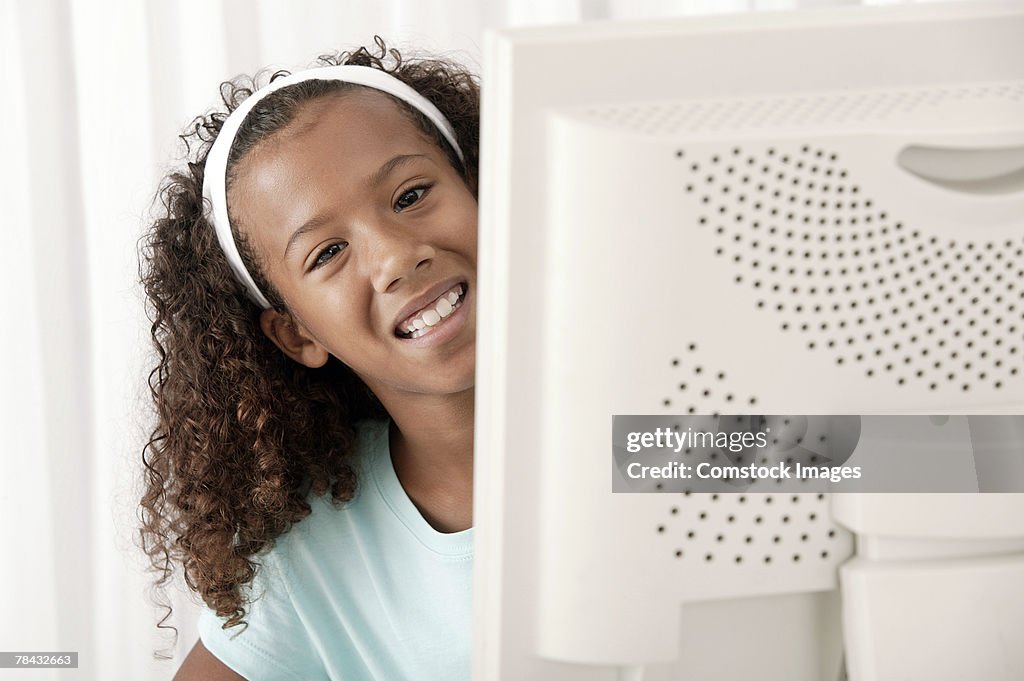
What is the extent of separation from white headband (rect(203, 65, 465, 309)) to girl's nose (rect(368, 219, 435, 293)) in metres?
0.18

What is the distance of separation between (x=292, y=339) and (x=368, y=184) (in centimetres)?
27

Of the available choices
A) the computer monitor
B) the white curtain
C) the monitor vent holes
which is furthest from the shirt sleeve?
the monitor vent holes

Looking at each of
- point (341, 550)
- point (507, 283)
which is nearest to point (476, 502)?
point (507, 283)

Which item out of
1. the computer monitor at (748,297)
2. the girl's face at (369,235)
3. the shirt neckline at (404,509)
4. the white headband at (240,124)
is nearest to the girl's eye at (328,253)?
the girl's face at (369,235)

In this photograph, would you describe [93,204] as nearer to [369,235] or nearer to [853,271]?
[369,235]

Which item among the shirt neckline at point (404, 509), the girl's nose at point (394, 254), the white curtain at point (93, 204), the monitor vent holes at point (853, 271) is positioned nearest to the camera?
the monitor vent holes at point (853, 271)

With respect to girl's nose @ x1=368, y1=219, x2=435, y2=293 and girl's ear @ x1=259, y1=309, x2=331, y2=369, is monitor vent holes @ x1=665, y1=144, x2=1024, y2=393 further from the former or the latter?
girl's ear @ x1=259, y1=309, x2=331, y2=369

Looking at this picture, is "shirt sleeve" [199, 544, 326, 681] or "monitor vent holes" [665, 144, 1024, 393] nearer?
"monitor vent holes" [665, 144, 1024, 393]

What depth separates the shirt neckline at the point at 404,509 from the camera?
3.48ft

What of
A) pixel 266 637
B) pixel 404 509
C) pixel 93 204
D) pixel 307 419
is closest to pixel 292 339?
pixel 307 419

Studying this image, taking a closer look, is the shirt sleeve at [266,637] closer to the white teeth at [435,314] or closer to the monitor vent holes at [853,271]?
the white teeth at [435,314]

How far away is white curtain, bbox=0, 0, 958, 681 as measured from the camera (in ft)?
4.43

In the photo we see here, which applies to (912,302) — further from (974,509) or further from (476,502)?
(476,502)

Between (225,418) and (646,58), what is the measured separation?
0.79 m
